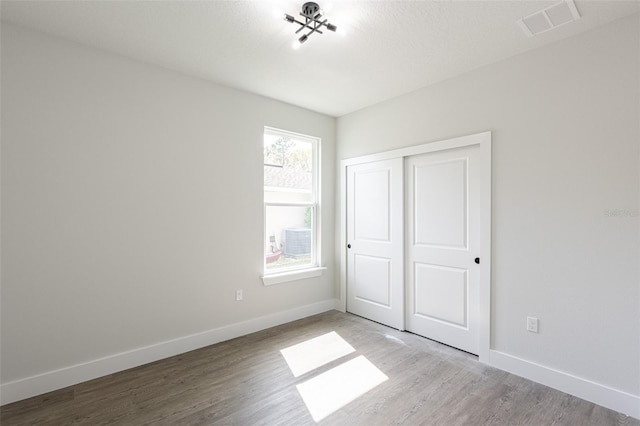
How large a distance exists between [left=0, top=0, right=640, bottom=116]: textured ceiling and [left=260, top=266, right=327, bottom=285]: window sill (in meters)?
2.15

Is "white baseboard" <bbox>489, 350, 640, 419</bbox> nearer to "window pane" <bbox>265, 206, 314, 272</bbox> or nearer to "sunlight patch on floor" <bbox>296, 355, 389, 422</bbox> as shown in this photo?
"sunlight patch on floor" <bbox>296, 355, 389, 422</bbox>

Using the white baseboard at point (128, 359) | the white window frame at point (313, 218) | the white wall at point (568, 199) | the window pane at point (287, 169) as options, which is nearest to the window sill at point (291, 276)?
the white window frame at point (313, 218)

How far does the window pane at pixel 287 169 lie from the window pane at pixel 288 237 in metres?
0.16

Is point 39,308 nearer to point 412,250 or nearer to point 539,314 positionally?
point 412,250

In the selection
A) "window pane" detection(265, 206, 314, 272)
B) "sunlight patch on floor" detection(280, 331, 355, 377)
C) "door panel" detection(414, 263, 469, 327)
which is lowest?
"sunlight patch on floor" detection(280, 331, 355, 377)

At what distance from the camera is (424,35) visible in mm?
2342

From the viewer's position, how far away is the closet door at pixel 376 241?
3600 millimetres

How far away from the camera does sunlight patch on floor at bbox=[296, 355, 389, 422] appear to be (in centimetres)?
217

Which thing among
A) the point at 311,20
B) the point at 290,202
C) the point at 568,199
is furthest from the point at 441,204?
the point at 311,20

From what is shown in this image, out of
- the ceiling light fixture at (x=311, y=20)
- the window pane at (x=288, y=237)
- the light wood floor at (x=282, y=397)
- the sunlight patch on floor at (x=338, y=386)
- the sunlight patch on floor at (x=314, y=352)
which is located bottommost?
the light wood floor at (x=282, y=397)

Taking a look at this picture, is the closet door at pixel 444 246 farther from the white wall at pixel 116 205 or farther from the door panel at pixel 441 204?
the white wall at pixel 116 205

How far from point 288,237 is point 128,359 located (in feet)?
6.61

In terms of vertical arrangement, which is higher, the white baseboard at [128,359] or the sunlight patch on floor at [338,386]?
the white baseboard at [128,359]

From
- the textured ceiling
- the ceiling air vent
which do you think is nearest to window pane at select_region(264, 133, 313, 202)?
the textured ceiling
